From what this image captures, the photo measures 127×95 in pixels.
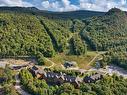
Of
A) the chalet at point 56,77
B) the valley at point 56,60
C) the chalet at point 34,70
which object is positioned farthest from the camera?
the chalet at point 34,70

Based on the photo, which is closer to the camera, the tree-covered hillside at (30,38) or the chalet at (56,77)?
the chalet at (56,77)

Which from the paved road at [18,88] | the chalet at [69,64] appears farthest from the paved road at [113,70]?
the paved road at [18,88]

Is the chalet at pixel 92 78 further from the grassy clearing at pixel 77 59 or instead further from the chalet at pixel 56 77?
the grassy clearing at pixel 77 59

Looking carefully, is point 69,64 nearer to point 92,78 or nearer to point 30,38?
point 92,78

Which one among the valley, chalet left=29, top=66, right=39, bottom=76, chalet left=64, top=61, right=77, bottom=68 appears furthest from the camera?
chalet left=64, top=61, right=77, bottom=68

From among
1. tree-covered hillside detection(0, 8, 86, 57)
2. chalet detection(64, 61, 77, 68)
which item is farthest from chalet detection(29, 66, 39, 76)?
tree-covered hillside detection(0, 8, 86, 57)

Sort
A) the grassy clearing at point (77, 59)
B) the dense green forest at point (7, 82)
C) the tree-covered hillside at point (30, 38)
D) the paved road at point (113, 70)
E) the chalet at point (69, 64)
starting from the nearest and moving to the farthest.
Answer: the dense green forest at point (7, 82) → the paved road at point (113, 70) → the chalet at point (69, 64) → the grassy clearing at point (77, 59) → the tree-covered hillside at point (30, 38)

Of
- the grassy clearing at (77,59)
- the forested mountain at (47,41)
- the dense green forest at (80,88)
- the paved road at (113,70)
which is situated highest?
the forested mountain at (47,41)

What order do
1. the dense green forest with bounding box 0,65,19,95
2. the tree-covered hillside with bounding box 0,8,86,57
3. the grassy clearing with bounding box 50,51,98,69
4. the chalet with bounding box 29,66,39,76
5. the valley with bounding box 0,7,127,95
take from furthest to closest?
1. the tree-covered hillside with bounding box 0,8,86,57
2. the grassy clearing with bounding box 50,51,98,69
3. the chalet with bounding box 29,66,39,76
4. the valley with bounding box 0,7,127,95
5. the dense green forest with bounding box 0,65,19,95

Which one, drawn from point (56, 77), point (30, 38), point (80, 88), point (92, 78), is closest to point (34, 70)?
point (56, 77)

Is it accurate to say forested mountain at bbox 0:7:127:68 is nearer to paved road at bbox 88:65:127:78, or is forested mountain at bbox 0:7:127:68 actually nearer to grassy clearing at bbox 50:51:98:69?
paved road at bbox 88:65:127:78

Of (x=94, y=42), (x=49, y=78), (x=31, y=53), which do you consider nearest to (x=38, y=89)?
(x=49, y=78)
